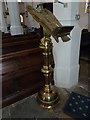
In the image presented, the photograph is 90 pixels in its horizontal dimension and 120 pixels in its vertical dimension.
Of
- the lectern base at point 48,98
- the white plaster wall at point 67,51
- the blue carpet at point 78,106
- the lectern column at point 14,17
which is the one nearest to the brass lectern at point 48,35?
the lectern base at point 48,98

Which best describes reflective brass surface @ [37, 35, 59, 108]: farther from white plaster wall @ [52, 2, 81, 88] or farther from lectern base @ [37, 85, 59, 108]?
white plaster wall @ [52, 2, 81, 88]

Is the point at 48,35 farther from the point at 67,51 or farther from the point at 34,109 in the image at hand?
the point at 34,109

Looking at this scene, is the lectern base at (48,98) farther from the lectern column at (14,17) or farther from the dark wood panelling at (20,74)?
the lectern column at (14,17)

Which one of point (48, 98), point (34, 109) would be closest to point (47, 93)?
point (48, 98)

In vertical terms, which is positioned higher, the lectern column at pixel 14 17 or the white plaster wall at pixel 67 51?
the lectern column at pixel 14 17

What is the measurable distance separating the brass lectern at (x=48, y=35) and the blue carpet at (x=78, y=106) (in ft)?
0.56

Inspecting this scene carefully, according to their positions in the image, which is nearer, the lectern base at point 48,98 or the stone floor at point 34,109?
the stone floor at point 34,109

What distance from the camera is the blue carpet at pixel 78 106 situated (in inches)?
58.2

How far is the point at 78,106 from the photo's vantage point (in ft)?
5.26

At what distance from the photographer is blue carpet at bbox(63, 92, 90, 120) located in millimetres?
1478

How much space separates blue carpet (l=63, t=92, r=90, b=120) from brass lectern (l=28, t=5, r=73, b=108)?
6.7 inches

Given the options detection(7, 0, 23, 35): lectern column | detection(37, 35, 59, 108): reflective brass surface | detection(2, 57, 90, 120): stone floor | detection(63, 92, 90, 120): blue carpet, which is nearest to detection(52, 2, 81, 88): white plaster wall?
detection(2, 57, 90, 120): stone floor

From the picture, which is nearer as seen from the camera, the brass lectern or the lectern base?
the brass lectern

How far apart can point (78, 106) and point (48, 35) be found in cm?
88
